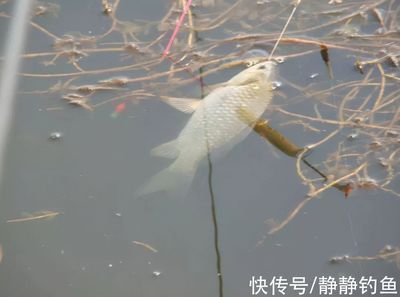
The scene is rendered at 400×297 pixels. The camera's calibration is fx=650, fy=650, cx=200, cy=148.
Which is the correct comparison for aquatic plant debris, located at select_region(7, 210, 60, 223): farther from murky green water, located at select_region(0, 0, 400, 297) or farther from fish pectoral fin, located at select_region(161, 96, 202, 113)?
fish pectoral fin, located at select_region(161, 96, 202, 113)

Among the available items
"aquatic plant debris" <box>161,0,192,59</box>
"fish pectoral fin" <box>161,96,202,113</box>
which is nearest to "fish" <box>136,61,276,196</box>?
"fish pectoral fin" <box>161,96,202,113</box>

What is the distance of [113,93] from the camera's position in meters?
2.89

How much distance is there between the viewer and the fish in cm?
257

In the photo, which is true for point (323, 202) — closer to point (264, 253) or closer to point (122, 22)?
point (264, 253)

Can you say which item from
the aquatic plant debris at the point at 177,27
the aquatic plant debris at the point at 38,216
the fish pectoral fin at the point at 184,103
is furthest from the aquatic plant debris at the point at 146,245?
the aquatic plant debris at the point at 177,27

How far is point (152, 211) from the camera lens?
2.57m

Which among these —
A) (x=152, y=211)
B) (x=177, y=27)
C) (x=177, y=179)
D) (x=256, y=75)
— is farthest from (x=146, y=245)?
(x=177, y=27)

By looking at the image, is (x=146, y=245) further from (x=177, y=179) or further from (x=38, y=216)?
(x=38, y=216)

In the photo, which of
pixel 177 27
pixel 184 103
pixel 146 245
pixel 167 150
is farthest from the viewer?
pixel 177 27

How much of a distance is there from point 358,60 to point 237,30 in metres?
0.59

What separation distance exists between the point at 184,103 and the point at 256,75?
343 mm

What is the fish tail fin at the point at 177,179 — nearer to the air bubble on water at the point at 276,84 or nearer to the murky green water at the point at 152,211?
the murky green water at the point at 152,211

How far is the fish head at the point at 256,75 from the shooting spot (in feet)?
9.30

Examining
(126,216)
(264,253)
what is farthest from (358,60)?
(126,216)
